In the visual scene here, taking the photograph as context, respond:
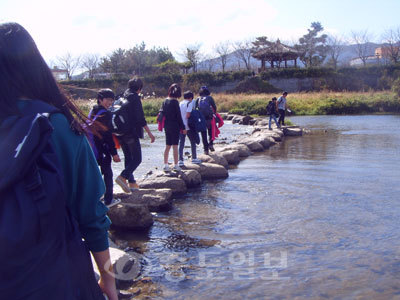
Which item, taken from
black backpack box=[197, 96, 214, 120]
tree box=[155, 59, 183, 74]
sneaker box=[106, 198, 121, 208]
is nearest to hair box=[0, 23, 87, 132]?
sneaker box=[106, 198, 121, 208]

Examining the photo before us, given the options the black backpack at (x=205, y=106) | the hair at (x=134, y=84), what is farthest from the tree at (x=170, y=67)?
the hair at (x=134, y=84)

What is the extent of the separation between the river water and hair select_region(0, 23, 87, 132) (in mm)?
2589

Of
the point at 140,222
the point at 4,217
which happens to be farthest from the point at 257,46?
the point at 4,217

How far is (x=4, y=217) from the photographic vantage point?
1.12 meters

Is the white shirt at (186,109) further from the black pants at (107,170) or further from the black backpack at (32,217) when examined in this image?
the black backpack at (32,217)

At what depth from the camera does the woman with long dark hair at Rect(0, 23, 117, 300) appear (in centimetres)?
115

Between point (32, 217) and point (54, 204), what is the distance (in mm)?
75

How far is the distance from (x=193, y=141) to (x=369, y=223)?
13.8 feet

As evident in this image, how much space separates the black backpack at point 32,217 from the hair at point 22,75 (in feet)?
0.32

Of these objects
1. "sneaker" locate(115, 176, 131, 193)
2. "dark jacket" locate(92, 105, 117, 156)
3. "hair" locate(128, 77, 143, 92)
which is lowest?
"sneaker" locate(115, 176, 131, 193)

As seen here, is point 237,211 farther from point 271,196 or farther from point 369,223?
point 369,223

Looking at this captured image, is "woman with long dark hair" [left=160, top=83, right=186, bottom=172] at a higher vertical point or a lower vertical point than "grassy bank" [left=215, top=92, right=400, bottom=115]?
higher

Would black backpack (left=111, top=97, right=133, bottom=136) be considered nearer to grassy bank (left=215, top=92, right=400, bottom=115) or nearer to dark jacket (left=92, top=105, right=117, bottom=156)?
dark jacket (left=92, top=105, right=117, bottom=156)

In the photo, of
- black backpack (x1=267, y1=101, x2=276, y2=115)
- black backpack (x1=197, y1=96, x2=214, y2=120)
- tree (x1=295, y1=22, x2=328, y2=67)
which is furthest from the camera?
tree (x1=295, y1=22, x2=328, y2=67)
